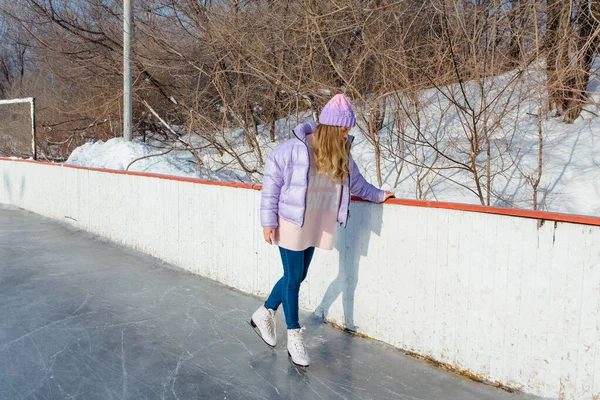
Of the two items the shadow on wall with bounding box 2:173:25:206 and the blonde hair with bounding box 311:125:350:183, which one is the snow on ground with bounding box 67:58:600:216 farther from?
the shadow on wall with bounding box 2:173:25:206

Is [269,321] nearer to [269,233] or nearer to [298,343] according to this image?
[298,343]

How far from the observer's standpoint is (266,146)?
399 inches

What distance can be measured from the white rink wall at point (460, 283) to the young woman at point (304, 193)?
458mm

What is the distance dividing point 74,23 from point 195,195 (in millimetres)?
11407

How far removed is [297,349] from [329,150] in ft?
3.70

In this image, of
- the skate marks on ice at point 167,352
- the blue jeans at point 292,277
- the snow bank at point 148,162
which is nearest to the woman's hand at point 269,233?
the blue jeans at point 292,277

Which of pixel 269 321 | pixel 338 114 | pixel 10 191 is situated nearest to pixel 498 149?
pixel 338 114

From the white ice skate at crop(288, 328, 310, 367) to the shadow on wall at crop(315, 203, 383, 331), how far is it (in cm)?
62

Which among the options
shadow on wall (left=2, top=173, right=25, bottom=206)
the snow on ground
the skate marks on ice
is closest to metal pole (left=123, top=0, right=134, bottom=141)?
shadow on wall (left=2, top=173, right=25, bottom=206)

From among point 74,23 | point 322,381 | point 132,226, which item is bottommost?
point 322,381

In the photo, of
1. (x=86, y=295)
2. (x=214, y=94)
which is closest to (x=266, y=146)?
(x=214, y=94)

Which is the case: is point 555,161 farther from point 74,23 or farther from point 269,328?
point 74,23

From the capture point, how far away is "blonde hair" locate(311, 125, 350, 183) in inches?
105

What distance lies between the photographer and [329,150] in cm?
268
